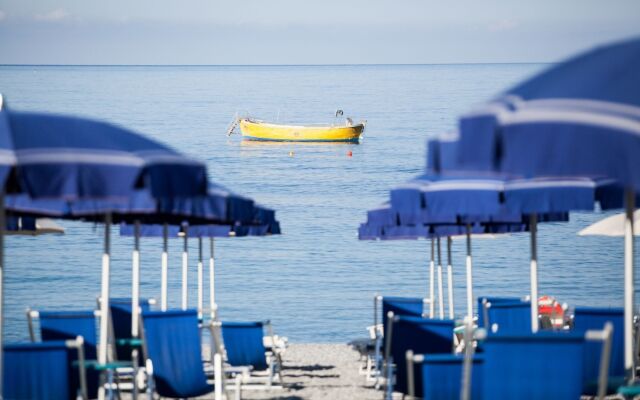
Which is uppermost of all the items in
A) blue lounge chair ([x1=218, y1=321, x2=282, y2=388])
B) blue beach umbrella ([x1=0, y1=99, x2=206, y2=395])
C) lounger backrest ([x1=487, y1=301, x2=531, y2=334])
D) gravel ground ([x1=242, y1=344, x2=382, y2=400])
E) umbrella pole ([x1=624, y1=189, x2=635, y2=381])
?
blue beach umbrella ([x1=0, y1=99, x2=206, y2=395])

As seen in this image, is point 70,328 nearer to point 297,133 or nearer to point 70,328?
point 70,328

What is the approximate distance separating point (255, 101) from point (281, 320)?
10757cm

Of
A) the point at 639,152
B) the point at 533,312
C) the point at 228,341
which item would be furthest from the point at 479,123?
the point at 228,341

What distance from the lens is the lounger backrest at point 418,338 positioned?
7004 millimetres

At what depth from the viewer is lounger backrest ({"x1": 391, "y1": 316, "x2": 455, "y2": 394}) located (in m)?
7.00

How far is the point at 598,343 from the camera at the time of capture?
7.20 m

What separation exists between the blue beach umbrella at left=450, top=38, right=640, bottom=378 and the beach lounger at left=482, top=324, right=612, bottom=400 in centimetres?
106

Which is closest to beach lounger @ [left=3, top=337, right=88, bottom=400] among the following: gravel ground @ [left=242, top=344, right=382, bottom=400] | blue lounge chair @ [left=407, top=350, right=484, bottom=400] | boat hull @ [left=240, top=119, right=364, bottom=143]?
blue lounge chair @ [left=407, top=350, right=484, bottom=400]

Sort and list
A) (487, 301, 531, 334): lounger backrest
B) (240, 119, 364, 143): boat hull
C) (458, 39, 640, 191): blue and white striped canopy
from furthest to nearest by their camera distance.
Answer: (240, 119, 364, 143): boat hull
(487, 301, 531, 334): lounger backrest
(458, 39, 640, 191): blue and white striped canopy

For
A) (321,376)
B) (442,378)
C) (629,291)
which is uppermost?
(629,291)

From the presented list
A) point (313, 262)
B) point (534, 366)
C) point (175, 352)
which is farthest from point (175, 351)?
point (313, 262)

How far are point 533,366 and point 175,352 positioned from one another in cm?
265

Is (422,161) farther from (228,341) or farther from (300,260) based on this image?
(228,341)

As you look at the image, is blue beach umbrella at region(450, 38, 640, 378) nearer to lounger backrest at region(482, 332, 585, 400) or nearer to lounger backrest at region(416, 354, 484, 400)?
lounger backrest at region(482, 332, 585, 400)
